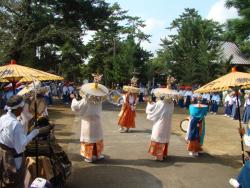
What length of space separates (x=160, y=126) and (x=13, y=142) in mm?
5078

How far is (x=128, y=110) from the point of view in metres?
14.8

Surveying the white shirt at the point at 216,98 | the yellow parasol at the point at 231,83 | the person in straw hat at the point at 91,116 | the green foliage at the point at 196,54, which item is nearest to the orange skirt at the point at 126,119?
the person in straw hat at the point at 91,116

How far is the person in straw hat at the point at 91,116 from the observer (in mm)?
9570

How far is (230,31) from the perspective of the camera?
3991cm

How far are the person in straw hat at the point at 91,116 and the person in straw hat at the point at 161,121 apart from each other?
1395 mm

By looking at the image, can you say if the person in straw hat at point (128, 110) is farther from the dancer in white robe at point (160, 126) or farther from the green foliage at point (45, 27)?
the green foliage at point (45, 27)

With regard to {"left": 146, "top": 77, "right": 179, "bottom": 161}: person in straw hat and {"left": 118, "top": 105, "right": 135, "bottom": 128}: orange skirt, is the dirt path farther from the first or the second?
{"left": 118, "top": 105, "right": 135, "bottom": 128}: orange skirt

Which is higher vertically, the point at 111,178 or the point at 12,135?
the point at 12,135

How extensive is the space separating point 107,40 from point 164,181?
4779 cm

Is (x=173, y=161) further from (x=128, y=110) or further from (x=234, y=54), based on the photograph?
(x=234, y=54)

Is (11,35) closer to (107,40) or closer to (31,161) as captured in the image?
(31,161)

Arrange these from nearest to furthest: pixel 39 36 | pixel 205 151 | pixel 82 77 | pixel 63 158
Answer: pixel 63 158 < pixel 205 151 < pixel 39 36 < pixel 82 77

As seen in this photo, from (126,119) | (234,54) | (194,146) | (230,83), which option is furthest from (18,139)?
(234,54)

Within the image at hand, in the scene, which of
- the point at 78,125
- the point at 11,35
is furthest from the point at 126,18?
the point at 78,125
